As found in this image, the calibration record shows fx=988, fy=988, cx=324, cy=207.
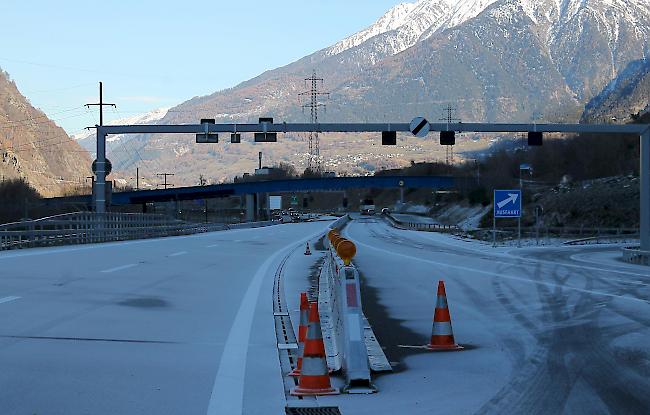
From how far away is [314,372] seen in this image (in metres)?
9.02

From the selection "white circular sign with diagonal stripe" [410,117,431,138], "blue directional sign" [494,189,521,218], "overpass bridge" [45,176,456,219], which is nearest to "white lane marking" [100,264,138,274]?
"white circular sign with diagonal stripe" [410,117,431,138]

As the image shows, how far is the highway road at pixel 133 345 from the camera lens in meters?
8.33

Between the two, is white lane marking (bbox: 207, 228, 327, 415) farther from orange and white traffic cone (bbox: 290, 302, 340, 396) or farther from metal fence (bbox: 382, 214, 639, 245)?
metal fence (bbox: 382, 214, 639, 245)

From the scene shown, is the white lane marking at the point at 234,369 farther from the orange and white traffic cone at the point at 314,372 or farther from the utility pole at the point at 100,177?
the utility pole at the point at 100,177

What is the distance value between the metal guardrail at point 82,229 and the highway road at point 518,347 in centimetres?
1530

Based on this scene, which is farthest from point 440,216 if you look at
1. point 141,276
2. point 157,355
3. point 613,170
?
point 157,355

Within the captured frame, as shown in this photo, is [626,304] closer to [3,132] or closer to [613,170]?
[613,170]

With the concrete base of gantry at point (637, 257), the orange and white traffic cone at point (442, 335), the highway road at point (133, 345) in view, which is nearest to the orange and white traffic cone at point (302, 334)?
the highway road at point (133, 345)

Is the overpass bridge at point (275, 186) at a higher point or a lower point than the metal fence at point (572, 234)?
higher

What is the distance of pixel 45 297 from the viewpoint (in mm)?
15352

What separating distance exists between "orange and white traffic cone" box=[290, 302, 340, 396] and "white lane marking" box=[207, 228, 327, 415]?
1.85 ft

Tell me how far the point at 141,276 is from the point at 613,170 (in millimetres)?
102888

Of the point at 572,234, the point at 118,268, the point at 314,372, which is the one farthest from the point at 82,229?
the point at 572,234

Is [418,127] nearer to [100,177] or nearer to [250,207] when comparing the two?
[100,177]
